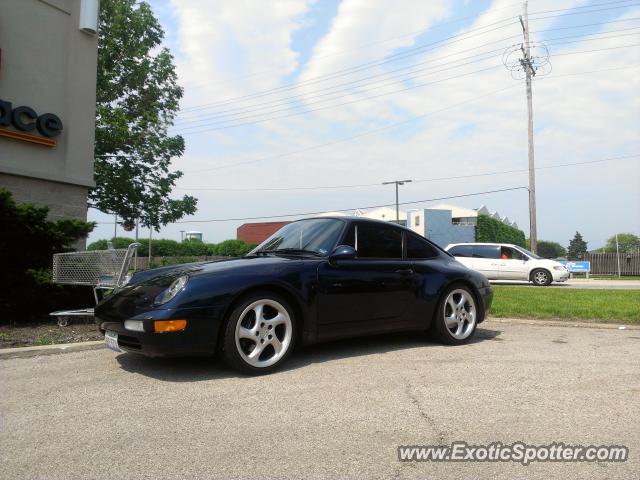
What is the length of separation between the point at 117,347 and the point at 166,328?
66cm

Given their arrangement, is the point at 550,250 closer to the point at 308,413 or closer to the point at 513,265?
the point at 513,265

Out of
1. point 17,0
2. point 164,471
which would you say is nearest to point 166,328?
point 164,471

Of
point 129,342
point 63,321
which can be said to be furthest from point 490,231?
point 129,342

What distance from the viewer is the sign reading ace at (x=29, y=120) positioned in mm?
8414

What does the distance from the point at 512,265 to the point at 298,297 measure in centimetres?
1805

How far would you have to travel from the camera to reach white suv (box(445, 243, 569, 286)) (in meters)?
20.0

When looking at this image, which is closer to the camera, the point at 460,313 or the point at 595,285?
the point at 460,313

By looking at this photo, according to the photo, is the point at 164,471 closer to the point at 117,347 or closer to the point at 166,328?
the point at 166,328

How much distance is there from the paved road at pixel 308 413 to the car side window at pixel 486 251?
639 inches

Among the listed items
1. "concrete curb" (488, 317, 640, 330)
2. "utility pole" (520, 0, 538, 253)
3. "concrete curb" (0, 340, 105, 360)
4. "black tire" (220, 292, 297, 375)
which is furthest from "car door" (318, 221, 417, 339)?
"utility pole" (520, 0, 538, 253)

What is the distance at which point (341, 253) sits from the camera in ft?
14.6

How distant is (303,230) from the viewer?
517 centimetres

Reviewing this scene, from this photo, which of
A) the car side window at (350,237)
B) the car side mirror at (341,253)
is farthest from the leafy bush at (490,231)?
the car side mirror at (341,253)

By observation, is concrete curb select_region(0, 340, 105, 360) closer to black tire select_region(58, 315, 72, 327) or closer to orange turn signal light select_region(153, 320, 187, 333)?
black tire select_region(58, 315, 72, 327)
